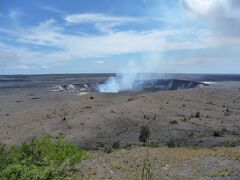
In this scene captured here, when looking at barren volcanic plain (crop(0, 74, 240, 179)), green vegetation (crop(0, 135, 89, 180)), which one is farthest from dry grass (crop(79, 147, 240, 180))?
green vegetation (crop(0, 135, 89, 180))

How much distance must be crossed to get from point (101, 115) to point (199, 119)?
11262 mm

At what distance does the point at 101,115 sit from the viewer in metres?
43.6

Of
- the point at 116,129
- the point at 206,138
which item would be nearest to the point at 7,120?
the point at 116,129

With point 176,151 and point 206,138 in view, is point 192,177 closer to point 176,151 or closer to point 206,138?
point 176,151

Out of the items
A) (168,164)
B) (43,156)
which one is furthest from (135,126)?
(43,156)

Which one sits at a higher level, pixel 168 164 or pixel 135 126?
pixel 168 164

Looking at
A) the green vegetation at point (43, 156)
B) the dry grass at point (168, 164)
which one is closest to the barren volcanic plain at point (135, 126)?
the dry grass at point (168, 164)

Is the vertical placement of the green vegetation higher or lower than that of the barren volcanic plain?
higher

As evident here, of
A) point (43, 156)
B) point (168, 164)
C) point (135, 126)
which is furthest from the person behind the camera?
point (135, 126)

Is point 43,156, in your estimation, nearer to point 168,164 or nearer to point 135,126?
point 168,164

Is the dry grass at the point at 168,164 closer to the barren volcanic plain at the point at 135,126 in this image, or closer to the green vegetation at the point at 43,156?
the barren volcanic plain at the point at 135,126

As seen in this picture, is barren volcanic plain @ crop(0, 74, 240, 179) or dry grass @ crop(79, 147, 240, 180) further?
barren volcanic plain @ crop(0, 74, 240, 179)

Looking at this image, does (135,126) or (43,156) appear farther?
(135,126)

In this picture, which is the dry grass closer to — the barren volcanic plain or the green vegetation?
the barren volcanic plain
